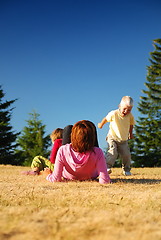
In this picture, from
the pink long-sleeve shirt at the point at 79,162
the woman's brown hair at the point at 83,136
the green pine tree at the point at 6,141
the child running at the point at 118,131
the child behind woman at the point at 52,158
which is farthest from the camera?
the green pine tree at the point at 6,141

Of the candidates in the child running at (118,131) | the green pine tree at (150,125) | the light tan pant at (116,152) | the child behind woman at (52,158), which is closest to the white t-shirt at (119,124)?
the child running at (118,131)

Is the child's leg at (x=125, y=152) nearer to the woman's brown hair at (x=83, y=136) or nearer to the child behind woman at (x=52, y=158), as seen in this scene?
the child behind woman at (x=52, y=158)

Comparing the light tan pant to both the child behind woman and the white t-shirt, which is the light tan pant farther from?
the child behind woman

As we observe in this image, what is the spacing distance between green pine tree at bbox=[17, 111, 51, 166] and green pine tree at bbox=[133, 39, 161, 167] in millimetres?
10452

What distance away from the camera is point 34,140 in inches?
1307

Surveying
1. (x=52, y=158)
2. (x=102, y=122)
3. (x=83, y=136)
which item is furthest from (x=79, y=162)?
(x=102, y=122)

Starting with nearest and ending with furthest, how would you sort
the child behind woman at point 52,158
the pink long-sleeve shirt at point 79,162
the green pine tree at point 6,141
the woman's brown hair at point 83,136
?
the woman's brown hair at point 83,136, the pink long-sleeve shirt at point 79,162, the child behind woman at point 52,158, the green pine tree at point 6,141

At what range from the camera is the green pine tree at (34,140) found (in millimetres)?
31297

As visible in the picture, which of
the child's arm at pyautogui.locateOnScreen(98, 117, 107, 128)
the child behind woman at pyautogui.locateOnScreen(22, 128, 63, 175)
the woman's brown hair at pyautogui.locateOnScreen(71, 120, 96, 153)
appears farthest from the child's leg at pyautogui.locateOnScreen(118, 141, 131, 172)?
the woman's brown hair at pyautogui.locateOnScreen(71, 120, 96, 153)

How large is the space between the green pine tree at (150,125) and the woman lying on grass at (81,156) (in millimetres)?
22313

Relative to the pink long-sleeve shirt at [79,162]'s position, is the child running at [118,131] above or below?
above

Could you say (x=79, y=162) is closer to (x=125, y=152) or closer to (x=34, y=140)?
(x=125, y=152)

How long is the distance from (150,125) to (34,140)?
13917mm

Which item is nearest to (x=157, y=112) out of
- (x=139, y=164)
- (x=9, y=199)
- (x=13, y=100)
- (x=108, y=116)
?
(x=139, y=164)
